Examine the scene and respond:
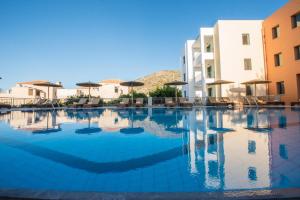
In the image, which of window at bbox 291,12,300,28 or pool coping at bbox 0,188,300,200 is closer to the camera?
pool coping at bbox 0,188,300,200

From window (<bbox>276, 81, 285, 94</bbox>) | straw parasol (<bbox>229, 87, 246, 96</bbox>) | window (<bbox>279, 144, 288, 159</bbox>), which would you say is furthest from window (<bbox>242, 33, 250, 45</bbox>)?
window (<bbox>279, 144, 288, 159</bbox>)

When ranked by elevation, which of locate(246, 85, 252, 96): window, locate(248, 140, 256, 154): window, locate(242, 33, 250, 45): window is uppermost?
locate(242, 33, 250, 45): window

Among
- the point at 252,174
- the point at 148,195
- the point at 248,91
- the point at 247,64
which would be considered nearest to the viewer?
the point at 148,195

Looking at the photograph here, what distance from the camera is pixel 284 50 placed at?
17250 mm

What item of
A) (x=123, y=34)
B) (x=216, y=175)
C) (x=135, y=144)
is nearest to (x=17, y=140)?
(x=135, y=144)

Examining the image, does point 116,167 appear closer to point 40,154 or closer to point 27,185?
point 27,185

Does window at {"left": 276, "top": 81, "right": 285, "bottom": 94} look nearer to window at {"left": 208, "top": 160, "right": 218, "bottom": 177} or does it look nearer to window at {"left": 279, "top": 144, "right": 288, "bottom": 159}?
window at {"left": 279, "top": 144, "right": 288, "bottom": 159}

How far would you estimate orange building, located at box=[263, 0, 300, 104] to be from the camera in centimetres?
1598

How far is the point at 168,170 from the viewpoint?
293cm

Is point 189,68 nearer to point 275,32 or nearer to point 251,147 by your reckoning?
point 275,32

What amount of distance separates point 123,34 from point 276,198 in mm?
26033

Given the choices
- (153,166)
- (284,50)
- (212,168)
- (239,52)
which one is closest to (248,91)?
(239,52)

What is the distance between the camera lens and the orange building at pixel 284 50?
1598 centimetres

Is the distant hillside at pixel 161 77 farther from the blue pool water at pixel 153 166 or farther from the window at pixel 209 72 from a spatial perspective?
the blue pool water at pixel 153 166
